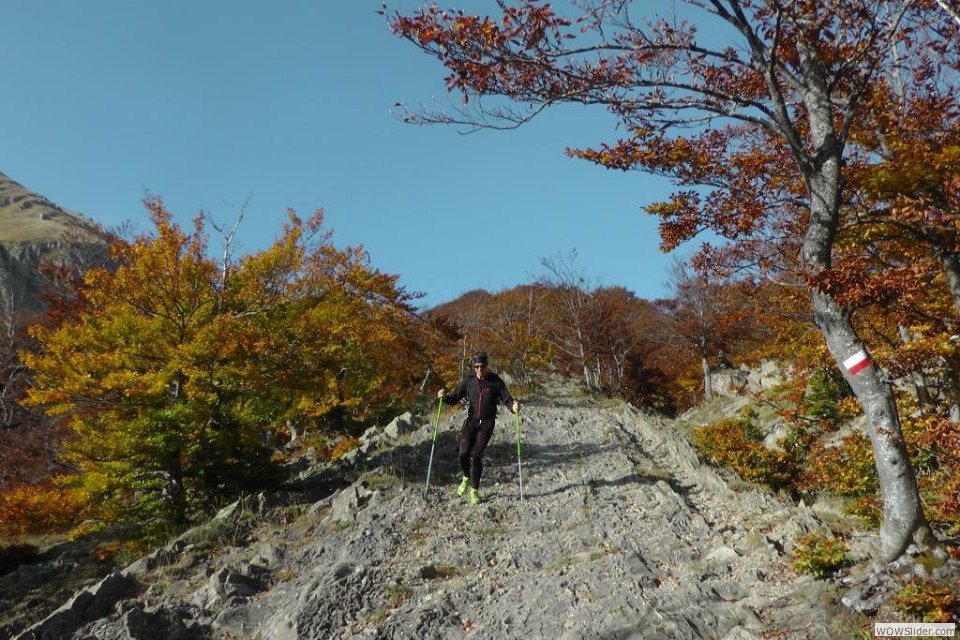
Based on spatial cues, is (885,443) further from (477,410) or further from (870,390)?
(477,410)

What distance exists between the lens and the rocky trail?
4.77 metres

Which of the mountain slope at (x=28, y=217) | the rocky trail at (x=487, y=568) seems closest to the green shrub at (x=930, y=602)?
the rocky trail at (x=487, y=568)

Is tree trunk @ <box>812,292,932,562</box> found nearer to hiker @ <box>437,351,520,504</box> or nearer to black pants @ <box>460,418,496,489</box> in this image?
hiker @ <box>437,351,520,504</box>

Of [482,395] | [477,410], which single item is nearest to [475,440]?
[477,410]

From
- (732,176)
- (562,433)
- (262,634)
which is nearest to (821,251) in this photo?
(732,176)

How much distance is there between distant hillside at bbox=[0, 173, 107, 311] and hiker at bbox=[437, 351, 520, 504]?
20.4 metres

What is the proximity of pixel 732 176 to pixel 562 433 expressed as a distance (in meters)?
10.0

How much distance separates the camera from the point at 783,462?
10.5m

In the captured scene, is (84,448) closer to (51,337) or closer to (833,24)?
(51,337)

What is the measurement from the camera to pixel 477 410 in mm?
8531

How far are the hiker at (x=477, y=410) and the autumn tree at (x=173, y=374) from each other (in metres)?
4.67

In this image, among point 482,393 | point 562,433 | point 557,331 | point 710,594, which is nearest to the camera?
point 710,594

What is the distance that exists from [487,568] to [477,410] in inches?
105

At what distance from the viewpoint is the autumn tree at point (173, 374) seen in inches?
390
